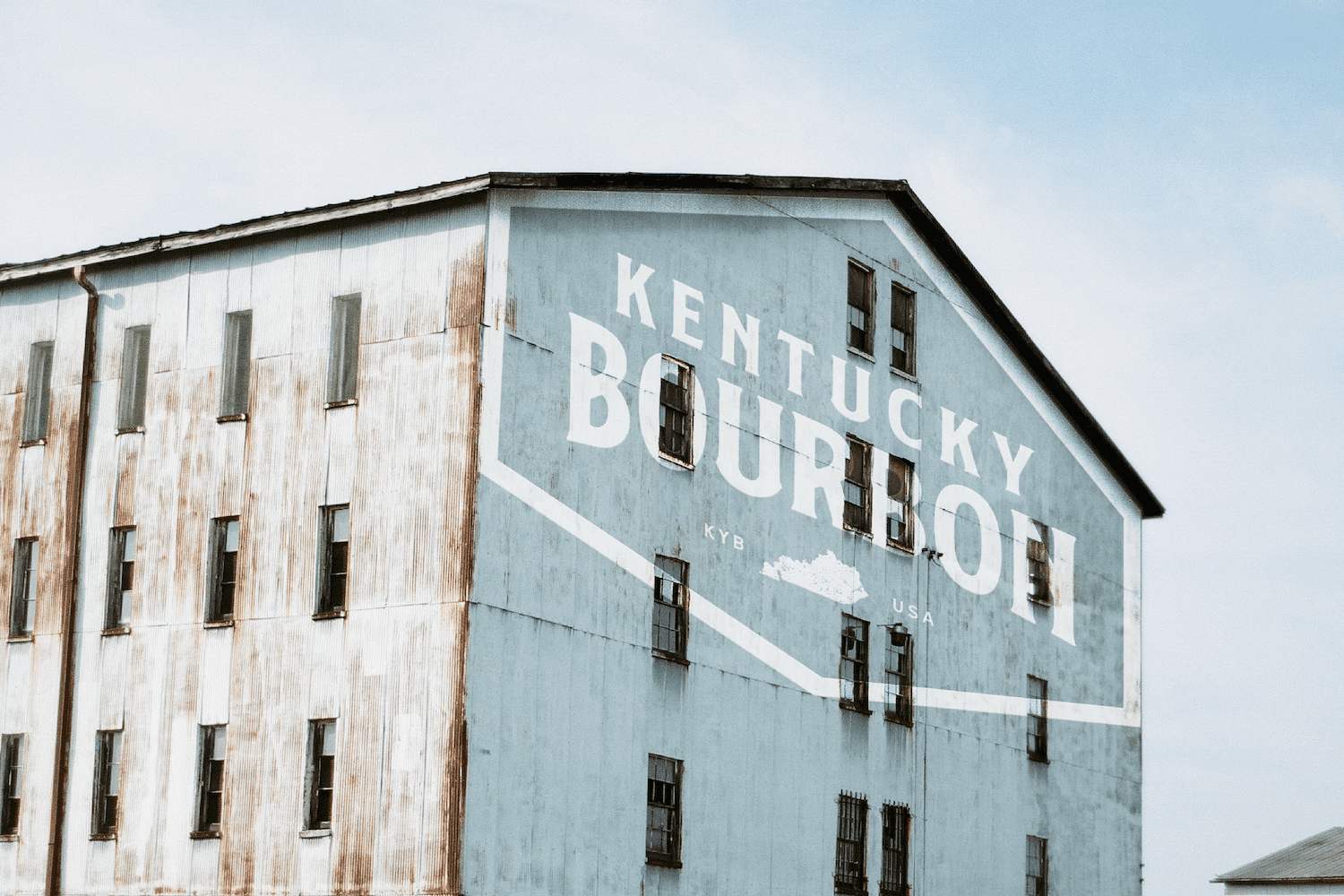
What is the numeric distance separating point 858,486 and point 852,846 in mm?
6818

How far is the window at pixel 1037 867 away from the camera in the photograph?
128ft

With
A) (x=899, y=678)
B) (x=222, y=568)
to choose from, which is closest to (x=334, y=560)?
(x=222, y=568)

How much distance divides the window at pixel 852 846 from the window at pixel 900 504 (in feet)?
17.1

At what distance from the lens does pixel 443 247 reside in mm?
28594

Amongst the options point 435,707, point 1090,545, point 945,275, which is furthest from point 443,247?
point 1090,545

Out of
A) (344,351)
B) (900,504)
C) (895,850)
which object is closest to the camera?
(344,351)

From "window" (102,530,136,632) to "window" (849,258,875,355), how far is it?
1416cm

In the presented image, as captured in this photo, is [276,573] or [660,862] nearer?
[276,573]

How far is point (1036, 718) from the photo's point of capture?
39.8 meters

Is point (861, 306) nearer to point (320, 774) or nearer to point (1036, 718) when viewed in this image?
point (1036, 718)

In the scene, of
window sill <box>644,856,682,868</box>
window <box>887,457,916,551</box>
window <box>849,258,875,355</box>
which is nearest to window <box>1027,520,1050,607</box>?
window <box>887,457,916,551</box>

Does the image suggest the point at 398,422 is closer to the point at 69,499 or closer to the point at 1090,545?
the point at 69,499

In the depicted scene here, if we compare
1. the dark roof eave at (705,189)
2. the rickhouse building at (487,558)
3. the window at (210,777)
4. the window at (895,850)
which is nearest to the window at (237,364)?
the rickhouse building at (487,558)

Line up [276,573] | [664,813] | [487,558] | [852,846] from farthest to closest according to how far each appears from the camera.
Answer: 1. [852,846]
2. [664,813]
3. [276,573]
4. [487,558]
